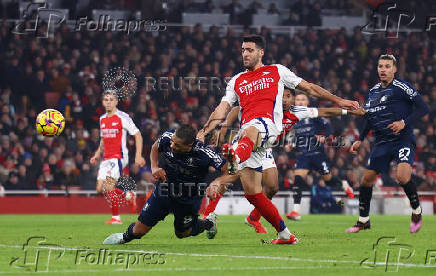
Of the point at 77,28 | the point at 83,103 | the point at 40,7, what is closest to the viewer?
the point at 83,103

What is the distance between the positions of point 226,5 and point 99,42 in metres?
6.23

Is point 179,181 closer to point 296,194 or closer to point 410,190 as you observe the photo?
point 410,190

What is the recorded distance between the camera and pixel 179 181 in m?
9.02

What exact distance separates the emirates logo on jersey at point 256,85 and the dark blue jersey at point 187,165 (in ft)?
3.77

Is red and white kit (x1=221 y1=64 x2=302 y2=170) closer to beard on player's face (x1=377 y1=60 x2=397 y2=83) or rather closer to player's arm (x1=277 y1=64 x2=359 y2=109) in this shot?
player's arm (x1=277 y1=64 x2=359 y2=109)

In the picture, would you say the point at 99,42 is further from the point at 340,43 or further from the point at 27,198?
the point at 340,43

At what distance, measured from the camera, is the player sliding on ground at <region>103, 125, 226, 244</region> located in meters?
8.45

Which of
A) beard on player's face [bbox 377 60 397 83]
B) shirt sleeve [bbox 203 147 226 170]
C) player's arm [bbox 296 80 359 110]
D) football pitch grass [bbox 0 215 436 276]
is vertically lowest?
football pitch grass [bbox 0 215 436 276]

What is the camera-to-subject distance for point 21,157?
21438mm

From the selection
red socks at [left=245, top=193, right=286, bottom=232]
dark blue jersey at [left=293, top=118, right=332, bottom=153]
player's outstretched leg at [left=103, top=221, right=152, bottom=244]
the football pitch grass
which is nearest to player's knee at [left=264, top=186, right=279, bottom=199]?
the football pitch grass

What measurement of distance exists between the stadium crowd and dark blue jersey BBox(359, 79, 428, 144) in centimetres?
836

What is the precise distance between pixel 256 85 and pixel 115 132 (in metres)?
6.86

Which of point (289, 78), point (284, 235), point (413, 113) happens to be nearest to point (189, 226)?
point (284, 235)

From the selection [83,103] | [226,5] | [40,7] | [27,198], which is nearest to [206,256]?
[27,198]
